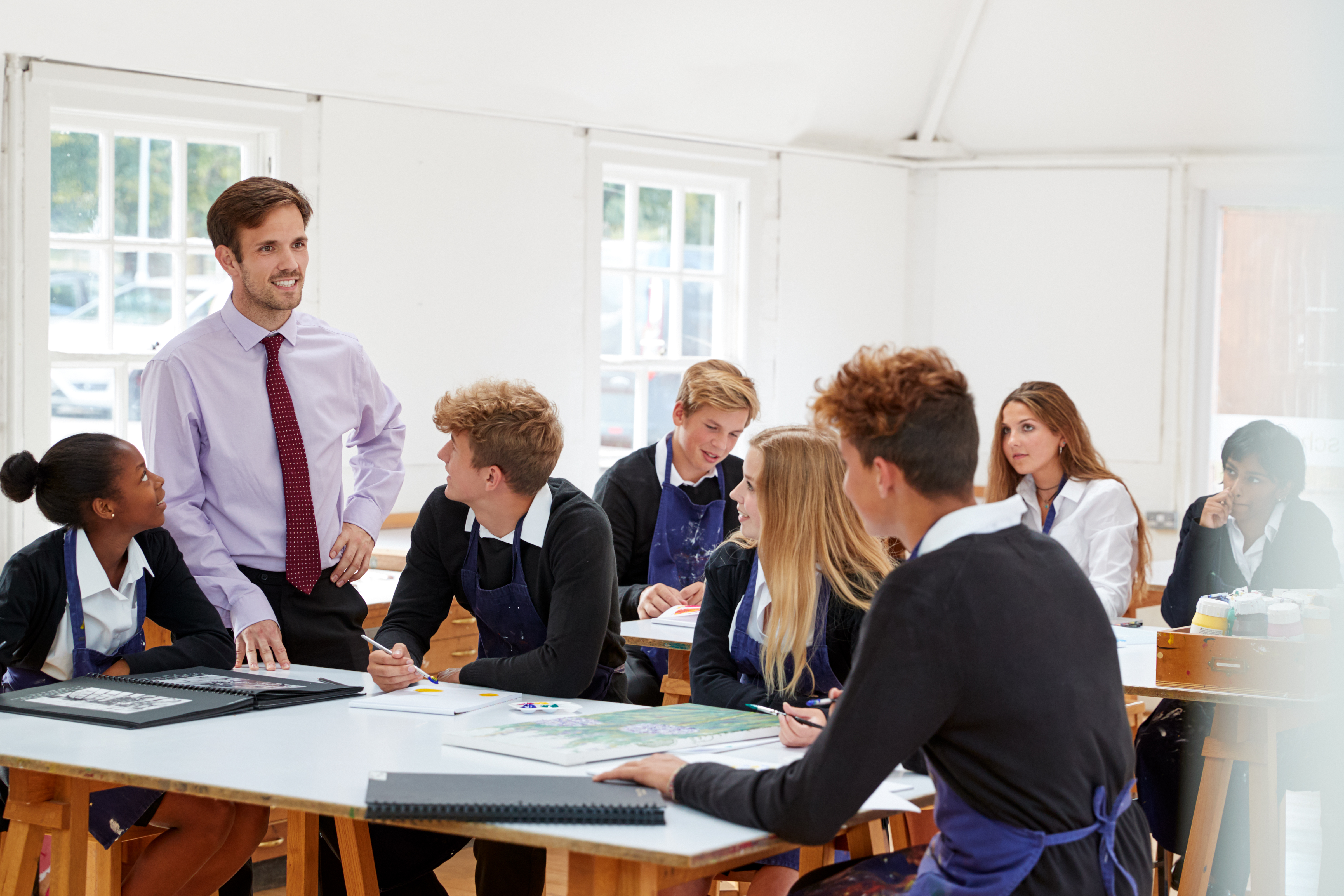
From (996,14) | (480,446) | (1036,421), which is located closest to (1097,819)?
(480,446)

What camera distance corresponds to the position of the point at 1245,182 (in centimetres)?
616

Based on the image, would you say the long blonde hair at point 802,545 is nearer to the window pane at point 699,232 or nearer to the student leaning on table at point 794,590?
the student leaning on table at point 794,590

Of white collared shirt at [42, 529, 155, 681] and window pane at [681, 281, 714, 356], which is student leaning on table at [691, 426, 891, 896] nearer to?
white collared shirt at [42, 529, 155, 681]

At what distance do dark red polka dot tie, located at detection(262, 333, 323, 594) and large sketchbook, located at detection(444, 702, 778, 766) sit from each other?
3.13 ft

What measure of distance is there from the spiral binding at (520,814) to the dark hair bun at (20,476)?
53.2 inches

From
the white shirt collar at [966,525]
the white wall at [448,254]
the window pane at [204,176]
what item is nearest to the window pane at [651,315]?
the white wall at [448,254]

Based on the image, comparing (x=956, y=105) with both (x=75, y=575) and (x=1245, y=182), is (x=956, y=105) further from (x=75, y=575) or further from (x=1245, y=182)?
(x=75, y=575)

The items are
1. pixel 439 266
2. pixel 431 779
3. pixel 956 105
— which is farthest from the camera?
pixel 956 105

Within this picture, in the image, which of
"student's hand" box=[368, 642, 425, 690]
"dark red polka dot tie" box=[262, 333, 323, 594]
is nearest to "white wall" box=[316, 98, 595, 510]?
"dark red polka dot tie" box=[262, 333, 323, 594]

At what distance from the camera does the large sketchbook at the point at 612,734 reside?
6.18 ft

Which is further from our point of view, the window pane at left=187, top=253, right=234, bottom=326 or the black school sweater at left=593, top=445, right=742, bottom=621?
the window pane at left=187, top=253, right=234, bottom=326

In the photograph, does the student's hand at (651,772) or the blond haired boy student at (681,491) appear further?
the blond haired boy student at (681,491)

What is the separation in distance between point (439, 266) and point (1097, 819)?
A: 419 cm

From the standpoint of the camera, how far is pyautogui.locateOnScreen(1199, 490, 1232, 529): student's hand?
11.9ft
